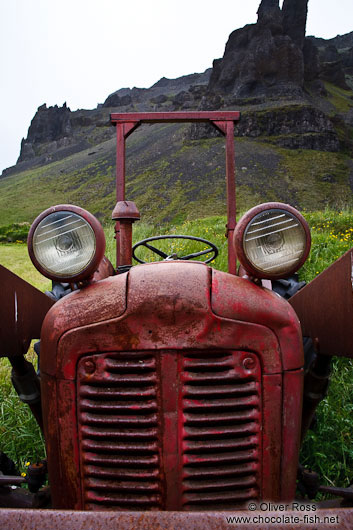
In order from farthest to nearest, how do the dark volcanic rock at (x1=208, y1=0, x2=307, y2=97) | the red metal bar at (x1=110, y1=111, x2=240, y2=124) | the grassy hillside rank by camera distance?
the dark volcanic rock at (x1=208, y1=0, x2=307, y2=97) → the grassy hillside → the red metal bar at (x1=110, y1=111, x2=240, y2=124)

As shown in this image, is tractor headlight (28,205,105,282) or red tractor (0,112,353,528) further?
tractor headlight (28,205,105,282)

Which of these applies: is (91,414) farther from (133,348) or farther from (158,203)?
(158,203)

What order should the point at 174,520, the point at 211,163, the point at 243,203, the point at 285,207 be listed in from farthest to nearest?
the point at 211,163 → the point at 243,203 → the point at 285,207 → the point at 174,520

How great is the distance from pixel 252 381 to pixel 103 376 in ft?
1.43

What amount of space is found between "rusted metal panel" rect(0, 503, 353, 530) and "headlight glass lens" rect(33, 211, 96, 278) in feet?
2.30

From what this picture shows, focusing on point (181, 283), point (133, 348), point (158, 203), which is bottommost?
point (158, 203)

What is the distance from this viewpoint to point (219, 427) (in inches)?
49.5

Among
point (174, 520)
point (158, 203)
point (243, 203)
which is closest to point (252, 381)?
point (174, 520)

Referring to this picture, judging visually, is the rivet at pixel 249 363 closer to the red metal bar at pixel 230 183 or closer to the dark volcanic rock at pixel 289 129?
the red metal bar at pixel 230 183

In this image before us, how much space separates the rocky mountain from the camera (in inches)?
1460

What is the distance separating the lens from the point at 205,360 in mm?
1238

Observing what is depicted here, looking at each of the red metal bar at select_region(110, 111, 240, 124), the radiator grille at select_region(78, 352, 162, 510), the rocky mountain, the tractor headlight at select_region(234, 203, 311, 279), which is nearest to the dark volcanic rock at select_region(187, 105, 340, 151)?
the rocky mountain

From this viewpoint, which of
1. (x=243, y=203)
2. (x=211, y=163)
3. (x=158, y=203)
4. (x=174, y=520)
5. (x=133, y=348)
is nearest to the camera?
(x=174, y=520)

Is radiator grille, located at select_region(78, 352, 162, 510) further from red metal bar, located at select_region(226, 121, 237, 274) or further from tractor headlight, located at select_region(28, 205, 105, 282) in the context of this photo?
red metal bar, located at select_region(226, 121, 237, 274)
